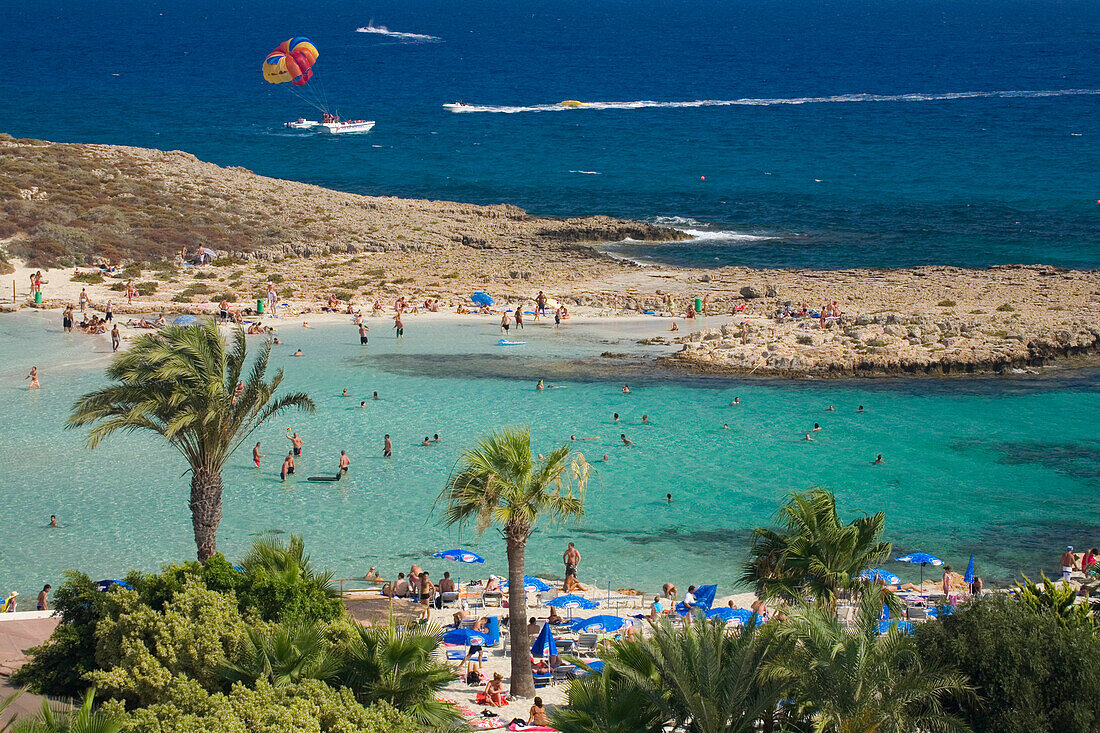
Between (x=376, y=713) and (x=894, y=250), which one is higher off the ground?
(x=894, y=250)

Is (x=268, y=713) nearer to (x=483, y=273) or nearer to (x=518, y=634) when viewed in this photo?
(x=518, y=634)

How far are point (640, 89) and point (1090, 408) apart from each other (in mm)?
114275

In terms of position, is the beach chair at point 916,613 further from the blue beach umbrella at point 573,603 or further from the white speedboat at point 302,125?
the white speedboat at point 302,125

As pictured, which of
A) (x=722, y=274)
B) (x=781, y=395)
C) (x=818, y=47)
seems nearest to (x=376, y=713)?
(x=781, y=395)

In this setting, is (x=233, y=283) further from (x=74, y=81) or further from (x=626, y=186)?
(x=74, y=81)

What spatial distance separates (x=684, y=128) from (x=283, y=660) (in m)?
105

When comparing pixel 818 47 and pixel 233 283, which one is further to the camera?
pixel 818 47

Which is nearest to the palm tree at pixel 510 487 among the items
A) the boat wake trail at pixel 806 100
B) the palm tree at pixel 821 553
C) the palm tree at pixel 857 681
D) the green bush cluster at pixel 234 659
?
the green bush cluster at pixel 234 659

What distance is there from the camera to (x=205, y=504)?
69.0 feet

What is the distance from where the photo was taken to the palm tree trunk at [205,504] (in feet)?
68.9

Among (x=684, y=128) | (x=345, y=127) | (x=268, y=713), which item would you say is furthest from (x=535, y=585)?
(x=684, y=128)

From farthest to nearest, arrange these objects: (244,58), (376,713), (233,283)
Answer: (244,58), (233,283), (376,713)

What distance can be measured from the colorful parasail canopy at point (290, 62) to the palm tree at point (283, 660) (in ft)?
217

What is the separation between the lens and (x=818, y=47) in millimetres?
191375
